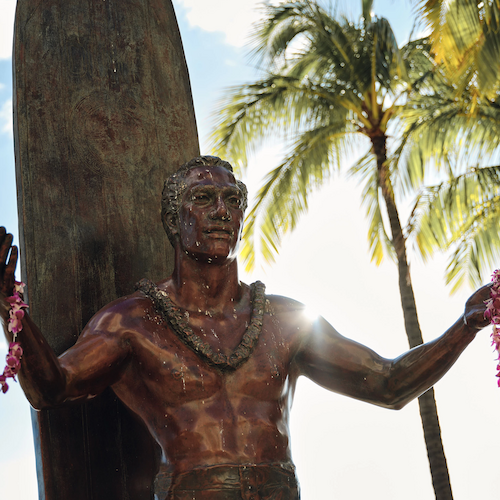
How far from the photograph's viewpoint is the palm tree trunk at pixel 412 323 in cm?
1319

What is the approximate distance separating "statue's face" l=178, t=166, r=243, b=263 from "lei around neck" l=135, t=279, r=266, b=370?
258mm

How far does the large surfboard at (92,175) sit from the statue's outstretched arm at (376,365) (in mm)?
960

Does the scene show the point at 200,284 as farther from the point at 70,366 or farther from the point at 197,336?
the point at 70,366

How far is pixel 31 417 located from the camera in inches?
180

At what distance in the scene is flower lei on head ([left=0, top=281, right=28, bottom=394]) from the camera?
3.37 m

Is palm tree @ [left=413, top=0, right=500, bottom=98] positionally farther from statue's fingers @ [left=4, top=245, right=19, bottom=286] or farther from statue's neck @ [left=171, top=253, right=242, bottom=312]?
statue's fingers @ [left=4, top=245, right=19, bottom=286]

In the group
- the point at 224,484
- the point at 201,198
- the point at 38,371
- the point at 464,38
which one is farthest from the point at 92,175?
the point at 464,38

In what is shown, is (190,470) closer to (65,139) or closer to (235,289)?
(235,289)

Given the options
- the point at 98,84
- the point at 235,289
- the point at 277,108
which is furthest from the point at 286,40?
the point at 235,289

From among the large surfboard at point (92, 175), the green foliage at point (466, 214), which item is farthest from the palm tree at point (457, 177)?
the large surfboard at point (92, 175)

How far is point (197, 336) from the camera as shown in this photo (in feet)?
13.5

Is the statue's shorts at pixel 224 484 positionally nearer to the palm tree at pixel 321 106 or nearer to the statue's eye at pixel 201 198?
the statue's eye at pixel 201 198

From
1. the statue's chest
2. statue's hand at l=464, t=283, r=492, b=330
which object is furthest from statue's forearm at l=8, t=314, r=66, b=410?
statue's hand at l=464, t=283, r=492, b=330

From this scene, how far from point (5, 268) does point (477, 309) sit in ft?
6.60
